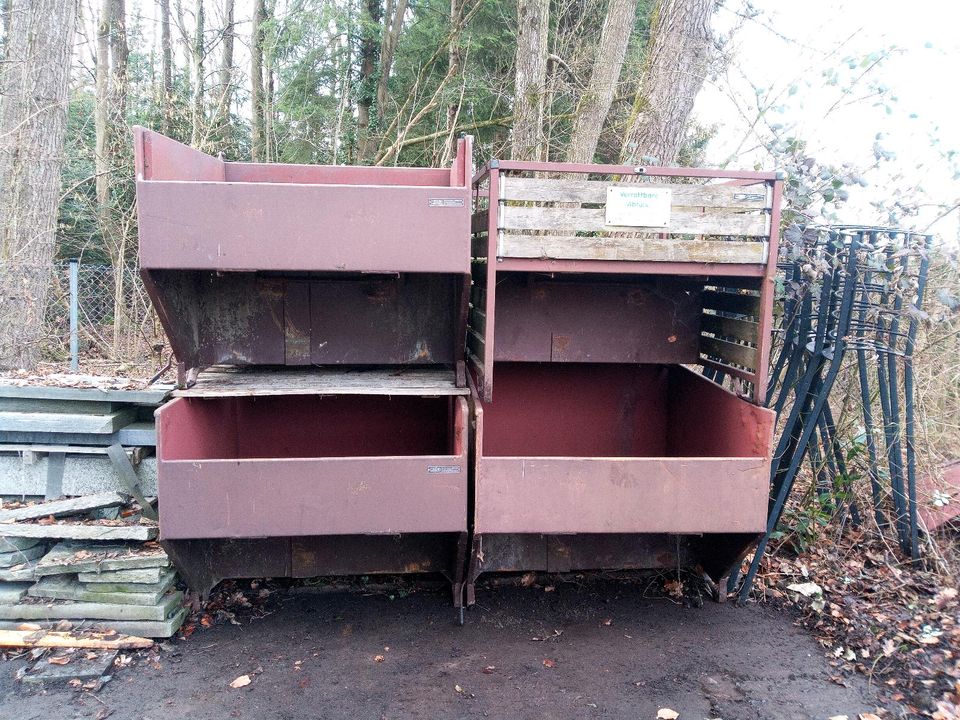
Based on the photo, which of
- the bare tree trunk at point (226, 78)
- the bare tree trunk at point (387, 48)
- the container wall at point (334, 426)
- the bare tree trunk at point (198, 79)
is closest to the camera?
the container wall at point (334, 426)

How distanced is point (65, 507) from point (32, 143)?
165 inches

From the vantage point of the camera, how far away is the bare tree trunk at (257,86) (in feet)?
34.3

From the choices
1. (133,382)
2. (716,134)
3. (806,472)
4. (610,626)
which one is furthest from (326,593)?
(716,134)

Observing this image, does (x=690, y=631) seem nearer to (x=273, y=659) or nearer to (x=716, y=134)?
(x=273, y=659)

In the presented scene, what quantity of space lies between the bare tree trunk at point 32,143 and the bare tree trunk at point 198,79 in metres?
1.66

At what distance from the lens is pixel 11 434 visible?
13.0ft

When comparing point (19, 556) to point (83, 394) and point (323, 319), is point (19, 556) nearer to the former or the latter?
point (83, 394)

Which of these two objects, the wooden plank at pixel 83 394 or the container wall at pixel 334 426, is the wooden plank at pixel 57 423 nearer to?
the wooden plank at pixel 83 394

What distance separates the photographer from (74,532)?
11.8ft

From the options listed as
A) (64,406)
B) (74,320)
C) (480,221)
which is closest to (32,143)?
(74,320)

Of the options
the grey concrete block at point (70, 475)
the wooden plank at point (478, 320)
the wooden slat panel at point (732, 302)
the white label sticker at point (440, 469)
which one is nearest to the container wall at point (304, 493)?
the white label sticker at point (440, 469)

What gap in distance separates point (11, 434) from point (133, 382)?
2.57 feet

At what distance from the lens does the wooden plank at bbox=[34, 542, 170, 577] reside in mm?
3471

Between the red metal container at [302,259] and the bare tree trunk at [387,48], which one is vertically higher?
the bare tree trunk at [387,48]
